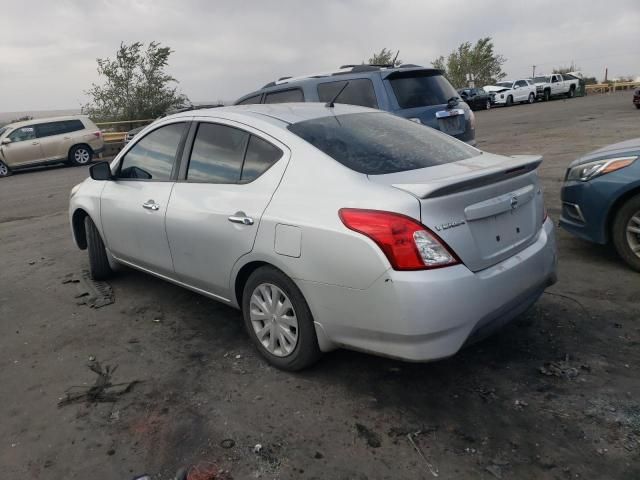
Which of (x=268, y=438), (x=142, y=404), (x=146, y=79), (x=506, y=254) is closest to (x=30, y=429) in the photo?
(x=142, y=404)

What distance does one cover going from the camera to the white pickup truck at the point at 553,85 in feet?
126

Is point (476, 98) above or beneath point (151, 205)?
above

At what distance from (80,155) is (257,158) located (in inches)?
705

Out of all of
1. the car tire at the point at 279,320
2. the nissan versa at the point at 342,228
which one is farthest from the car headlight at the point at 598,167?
the car tire at the point at 279,320

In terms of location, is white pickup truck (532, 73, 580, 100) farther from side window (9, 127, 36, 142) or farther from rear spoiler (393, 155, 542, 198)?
rear spoiler (393, 155, 542, 198)

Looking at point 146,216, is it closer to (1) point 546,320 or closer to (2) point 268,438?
(2) point 268,438

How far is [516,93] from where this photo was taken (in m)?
37.5

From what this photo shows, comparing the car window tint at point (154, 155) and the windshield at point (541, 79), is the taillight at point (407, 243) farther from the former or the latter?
the windshield at point (541, 79)

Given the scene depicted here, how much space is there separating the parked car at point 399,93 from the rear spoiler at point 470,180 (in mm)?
3935

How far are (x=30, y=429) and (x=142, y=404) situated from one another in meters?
0.58

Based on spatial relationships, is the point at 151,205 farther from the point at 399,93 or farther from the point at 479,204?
the point at 399,93

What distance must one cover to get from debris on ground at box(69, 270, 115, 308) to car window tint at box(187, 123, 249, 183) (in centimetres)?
168

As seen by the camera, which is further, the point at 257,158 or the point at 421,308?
the point at 257,158

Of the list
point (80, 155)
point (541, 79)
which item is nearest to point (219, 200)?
point (80, 155)
